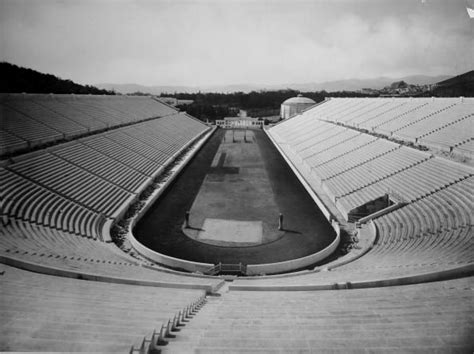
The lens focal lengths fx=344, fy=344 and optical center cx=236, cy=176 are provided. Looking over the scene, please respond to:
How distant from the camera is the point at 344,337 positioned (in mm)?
5227

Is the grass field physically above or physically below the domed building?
below

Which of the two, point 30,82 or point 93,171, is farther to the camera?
point 30,82

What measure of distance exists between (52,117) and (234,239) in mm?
19666

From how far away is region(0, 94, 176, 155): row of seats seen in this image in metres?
20.2

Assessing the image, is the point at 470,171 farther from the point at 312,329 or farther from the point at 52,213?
the point at 52,213

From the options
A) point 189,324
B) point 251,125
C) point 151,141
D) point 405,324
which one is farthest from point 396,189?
point 251,125

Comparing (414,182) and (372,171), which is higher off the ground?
(414,182)

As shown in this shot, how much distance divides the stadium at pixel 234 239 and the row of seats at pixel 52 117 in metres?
0.19

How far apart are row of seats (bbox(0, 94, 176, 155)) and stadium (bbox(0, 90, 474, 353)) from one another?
19 cm

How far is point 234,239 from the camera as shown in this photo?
1393 cm

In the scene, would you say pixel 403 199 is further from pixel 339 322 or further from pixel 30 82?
pixel 30 82

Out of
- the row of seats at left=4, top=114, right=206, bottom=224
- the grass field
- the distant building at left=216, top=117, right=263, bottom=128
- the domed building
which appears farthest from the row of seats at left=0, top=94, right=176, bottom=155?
the domed building

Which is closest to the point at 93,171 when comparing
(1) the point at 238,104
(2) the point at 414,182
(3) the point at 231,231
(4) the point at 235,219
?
(4) the point at 235,219

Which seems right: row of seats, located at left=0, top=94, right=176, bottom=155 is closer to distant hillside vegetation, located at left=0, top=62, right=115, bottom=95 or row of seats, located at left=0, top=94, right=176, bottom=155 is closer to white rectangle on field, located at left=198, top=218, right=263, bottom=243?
white rectangle on field, located at left=198, top=218, right=263, bottom=243
